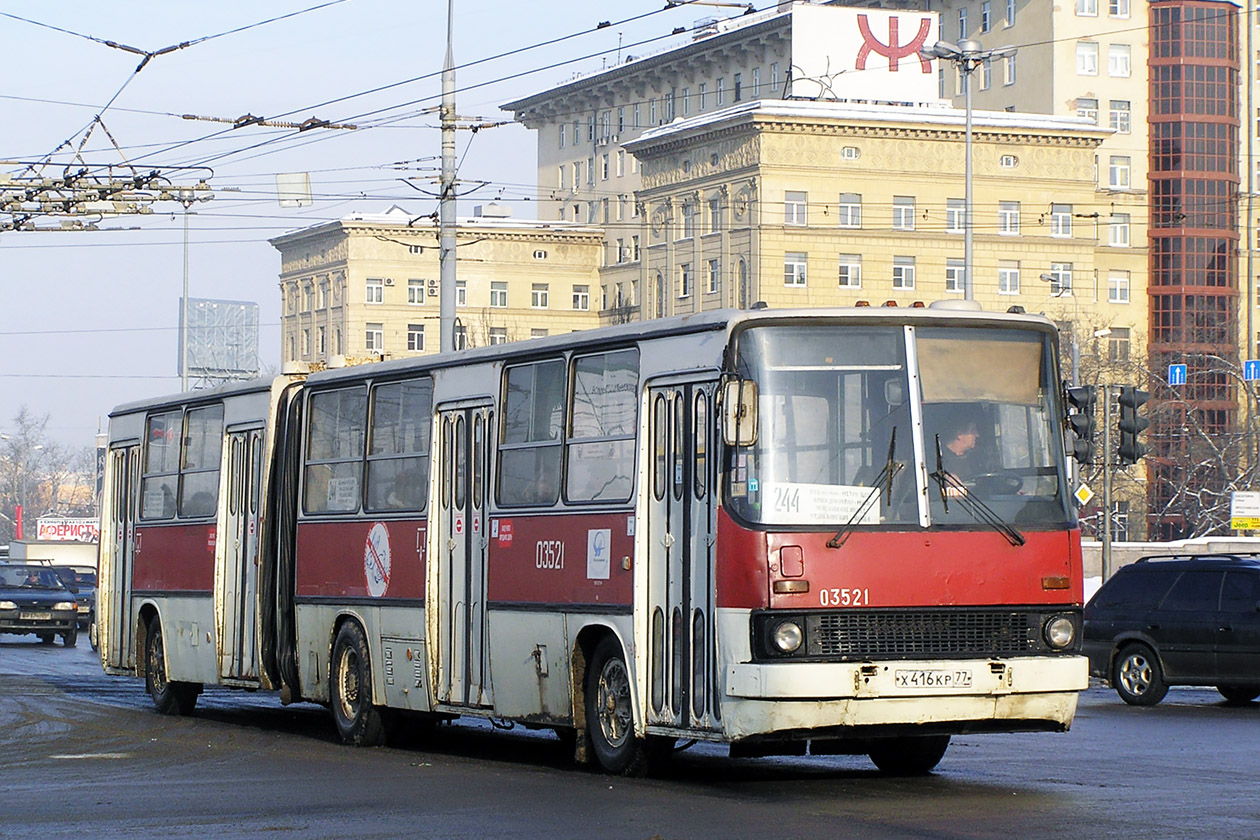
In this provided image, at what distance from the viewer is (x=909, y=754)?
48.5 ft

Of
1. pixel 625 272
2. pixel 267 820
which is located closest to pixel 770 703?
pixel 267 820

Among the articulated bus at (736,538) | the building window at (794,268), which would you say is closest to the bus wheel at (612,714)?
the articulated bus at (736,538)

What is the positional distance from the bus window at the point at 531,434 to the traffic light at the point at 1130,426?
13.3ft

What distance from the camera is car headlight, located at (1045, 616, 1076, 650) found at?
13.6 m

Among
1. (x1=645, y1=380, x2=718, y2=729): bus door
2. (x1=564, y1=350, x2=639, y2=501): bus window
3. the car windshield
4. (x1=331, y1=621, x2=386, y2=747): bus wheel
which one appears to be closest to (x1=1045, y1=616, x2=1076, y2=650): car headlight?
(x1=645, y1=380, x2=718, y2=729): bus door

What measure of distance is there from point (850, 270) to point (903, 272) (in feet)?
8.60

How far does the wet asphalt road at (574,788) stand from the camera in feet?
38.8

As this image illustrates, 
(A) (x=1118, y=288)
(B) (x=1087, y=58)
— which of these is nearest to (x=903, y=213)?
(B) (x=1087, y=58)

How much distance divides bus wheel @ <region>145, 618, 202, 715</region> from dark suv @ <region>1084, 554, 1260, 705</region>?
9351 millimetres

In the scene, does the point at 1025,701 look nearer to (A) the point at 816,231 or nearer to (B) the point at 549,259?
(A) the point at 816,231

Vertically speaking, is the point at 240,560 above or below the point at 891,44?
below

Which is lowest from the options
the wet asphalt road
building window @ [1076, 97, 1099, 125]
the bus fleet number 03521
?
the wet asphalt road

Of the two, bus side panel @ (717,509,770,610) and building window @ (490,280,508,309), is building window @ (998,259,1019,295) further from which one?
bus side panel @ (717,509,770,610)

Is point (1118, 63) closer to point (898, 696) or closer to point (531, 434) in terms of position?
point (531, 434)
